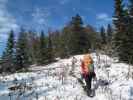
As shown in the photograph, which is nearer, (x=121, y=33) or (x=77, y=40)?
(x=121, y=33)

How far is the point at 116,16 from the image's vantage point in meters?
37.6

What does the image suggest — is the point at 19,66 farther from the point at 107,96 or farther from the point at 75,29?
the point at 107,96

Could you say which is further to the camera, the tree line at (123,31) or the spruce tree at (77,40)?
the spruce tree at (77,40)

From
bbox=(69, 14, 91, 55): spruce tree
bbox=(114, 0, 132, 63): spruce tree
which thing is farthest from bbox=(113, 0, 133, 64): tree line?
bbox=(69, 14, 91, 55): spruce tree

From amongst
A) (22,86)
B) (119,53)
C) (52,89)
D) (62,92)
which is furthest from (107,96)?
(119,53)

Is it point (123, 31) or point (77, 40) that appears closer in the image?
point (123, 31)

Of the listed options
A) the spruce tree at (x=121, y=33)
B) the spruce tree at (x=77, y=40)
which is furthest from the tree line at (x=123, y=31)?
the spruce tree at (x=77, y=40)

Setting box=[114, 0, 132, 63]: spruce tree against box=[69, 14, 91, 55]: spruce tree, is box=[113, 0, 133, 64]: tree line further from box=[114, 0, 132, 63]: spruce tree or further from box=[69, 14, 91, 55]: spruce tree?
box=[69, 14, 91, 55]: spruce tree

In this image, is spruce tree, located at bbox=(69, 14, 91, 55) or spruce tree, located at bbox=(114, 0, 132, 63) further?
spruce tree, located at bbox=(69, 14, 91, 55)

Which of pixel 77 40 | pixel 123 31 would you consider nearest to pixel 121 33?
pixel 123 31

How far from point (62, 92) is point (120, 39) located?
89.0ft

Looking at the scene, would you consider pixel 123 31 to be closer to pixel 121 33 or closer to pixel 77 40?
pixel 121 33

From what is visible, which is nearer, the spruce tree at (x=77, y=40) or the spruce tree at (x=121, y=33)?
the spruce tree at (x=121, y=33)

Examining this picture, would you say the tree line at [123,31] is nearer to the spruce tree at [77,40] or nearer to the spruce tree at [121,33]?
the spruce tree at [121,33]
